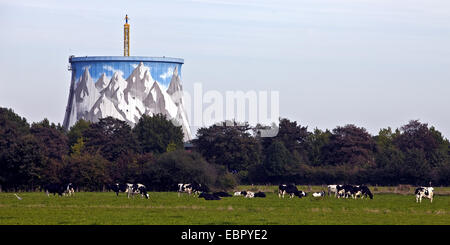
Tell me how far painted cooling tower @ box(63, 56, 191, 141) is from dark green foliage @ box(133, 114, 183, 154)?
14838mm

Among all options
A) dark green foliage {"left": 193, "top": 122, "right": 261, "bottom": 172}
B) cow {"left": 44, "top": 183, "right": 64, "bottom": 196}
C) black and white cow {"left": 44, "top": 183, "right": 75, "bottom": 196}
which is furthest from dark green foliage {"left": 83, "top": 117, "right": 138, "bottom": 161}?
cow {"left": 44, "top": 183, "right": 64, "bottom": 196}

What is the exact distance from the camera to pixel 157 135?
334ft

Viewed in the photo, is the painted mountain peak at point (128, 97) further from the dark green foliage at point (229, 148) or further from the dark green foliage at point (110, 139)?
the dark green foliage at point (229, 148)

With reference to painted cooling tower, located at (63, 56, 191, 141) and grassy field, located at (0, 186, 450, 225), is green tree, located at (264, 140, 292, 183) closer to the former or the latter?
painted cooling tower, located at (63, 56, 191, 141)

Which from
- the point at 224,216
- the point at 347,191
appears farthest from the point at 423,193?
the point at 224,216

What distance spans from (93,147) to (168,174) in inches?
887

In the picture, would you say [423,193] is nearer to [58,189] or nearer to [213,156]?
[58,189]

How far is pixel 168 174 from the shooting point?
237 ft

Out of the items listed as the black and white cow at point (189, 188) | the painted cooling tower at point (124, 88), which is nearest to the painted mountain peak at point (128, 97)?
the painted cooling tower at point (124, 88)

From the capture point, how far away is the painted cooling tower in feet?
409

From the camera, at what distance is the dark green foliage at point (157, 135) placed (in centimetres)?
10106
